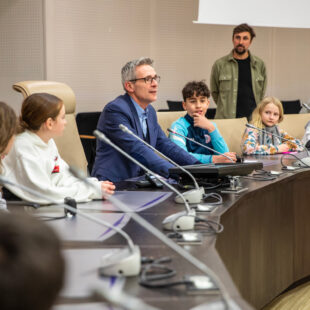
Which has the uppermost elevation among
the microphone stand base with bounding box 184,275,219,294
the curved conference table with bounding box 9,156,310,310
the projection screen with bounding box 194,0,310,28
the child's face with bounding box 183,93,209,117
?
the projection screen with bounding box 194,0,310,28

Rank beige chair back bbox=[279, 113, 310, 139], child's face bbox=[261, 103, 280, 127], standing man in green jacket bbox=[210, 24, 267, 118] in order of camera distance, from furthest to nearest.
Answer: standing man in green jacket bbox=[210, 24, 267, 118]
beige chair back bbox=[279, 113, 310, 139]
child's face bbox=[261, 103, 280, 127]

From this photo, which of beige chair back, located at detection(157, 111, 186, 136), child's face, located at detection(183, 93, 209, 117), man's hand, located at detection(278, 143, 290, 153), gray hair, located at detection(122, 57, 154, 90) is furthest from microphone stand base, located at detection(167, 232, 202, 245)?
man's hand, located at detection(278, 143, 290, 153)

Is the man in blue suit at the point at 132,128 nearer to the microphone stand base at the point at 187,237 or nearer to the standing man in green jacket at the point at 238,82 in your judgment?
the microphone stand base at the point at 187,237

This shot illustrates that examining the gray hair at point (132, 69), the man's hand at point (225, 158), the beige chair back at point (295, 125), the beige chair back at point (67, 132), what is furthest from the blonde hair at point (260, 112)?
the beige chair back at point (67, 132)

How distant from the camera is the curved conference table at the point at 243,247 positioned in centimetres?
131

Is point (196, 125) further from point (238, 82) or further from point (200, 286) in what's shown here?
point (200, 286)

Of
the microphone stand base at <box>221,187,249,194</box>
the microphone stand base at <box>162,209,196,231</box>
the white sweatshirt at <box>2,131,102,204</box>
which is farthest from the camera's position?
the microphone stand base at <box>221,187,249,194</box>

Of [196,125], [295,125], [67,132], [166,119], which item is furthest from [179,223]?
[295,125]

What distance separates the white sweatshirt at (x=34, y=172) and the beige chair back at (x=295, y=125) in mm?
2595

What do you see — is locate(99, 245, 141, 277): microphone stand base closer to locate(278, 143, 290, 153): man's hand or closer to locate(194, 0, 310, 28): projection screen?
locate(278, 143, 290, 153): man's hand

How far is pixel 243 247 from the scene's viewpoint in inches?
96.8

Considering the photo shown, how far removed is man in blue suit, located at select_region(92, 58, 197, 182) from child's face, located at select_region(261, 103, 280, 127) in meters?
1.03

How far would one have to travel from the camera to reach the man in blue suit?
3080 mm

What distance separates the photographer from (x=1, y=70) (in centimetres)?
577
